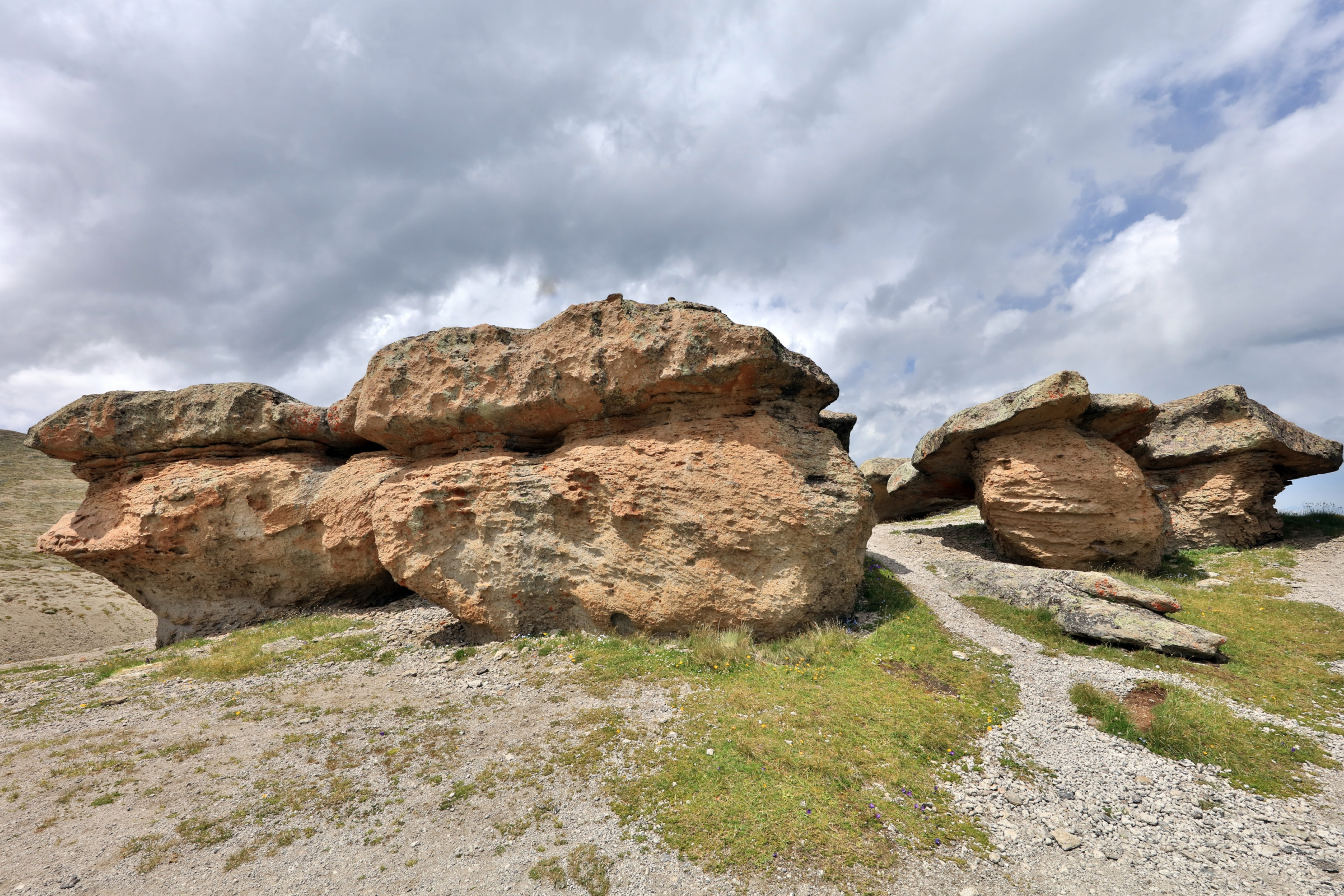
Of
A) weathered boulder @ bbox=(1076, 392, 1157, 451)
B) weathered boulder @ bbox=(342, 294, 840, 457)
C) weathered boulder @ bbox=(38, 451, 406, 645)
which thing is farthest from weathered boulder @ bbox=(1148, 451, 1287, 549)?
weathered boulder @ bbox=(38, 451, 406, 645)

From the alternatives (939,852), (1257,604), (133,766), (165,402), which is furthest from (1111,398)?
(165,402)

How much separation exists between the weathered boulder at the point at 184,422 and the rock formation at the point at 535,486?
7 cm

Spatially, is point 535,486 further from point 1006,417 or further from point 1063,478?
point 1063,478

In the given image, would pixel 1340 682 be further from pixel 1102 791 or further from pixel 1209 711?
pixel 1102 791

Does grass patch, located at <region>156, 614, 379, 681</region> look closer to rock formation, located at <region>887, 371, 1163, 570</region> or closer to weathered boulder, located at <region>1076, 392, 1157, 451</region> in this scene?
rock formation, located at <region>887, 371, 1163, 570</region>

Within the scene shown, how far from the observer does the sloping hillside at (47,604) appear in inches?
974

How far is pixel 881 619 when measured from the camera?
12102mm

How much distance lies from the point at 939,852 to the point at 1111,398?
55.2 ft

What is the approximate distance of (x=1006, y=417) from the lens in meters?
15.8

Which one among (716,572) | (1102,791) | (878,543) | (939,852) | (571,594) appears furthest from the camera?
(878,543)

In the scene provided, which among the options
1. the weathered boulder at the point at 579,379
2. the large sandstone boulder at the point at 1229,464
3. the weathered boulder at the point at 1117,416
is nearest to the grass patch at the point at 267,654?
the weathered boulder at the point at 579,379

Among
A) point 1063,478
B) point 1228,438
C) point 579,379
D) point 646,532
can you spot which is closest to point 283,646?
point 646,532

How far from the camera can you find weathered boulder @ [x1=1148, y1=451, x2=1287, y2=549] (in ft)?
59.5

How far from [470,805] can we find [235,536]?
14.5 metres
